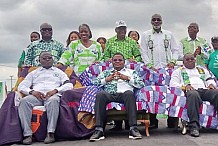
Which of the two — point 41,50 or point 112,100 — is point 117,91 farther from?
point 41,50

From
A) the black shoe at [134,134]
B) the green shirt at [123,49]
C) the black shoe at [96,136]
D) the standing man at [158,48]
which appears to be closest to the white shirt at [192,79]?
the standing man at [158,48]

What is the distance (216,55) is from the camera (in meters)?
7.33

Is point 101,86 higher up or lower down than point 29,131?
higher up

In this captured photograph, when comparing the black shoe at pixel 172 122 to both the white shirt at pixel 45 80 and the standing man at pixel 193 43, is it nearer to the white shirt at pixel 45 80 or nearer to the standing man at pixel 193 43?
the standing man at pixel 193 43

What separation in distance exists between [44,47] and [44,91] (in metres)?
1.11

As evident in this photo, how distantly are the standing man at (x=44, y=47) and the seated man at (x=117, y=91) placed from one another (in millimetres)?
1159


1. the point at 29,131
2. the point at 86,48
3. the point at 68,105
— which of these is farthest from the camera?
the point at 86,48

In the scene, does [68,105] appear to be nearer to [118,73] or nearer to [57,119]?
[57,119]

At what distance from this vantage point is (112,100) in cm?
600

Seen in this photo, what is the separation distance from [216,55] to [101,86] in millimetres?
2354

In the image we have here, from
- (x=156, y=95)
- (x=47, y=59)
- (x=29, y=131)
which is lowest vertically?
(x=29, y=131)

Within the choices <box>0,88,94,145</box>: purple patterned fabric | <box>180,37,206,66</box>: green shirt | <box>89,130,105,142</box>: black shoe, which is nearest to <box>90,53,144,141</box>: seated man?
<box>89,130,105,142</box>: black shoe

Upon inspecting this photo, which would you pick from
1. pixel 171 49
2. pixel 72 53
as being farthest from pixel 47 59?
pixel 171 49

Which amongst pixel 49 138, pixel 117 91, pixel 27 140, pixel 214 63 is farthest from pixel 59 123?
pixel 214 63
